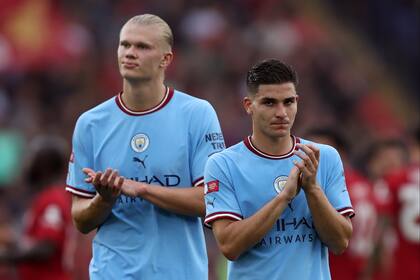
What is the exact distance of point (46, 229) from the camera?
10.6 meters

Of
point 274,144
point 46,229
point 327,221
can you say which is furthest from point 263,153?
point 46,229

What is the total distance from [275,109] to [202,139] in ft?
2.97

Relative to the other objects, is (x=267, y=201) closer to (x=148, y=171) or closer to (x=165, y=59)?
(x=148, y=171)

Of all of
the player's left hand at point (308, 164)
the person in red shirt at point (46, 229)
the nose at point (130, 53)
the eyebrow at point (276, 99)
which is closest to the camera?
the player's left hand at point (308, 164)

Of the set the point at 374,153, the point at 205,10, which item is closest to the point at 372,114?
the point at 205,10

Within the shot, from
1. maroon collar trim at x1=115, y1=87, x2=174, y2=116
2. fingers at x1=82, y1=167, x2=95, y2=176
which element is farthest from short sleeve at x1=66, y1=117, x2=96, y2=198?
fingers at x1=82, y1=167, x2=95, y2=176

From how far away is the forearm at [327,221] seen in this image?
269 inches

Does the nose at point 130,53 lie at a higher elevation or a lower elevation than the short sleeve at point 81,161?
higher

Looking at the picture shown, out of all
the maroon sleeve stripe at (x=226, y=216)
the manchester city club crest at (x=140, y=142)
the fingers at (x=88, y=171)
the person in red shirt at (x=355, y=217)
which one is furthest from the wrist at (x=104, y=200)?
the person in red shirt at (x=355, y=217)

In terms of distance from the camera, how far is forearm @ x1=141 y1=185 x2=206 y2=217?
756cm

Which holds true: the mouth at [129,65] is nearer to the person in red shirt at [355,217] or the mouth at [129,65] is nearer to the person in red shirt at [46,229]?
the person in red shirt at [46,229]

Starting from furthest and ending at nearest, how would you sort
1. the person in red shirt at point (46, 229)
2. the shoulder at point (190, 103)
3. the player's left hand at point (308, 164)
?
the person in red shirt at point (46, 229) < the shoulder at point (190, 103) < the player's left hand at point (308, 164)

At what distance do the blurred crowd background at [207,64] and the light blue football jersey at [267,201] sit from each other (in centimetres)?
1180

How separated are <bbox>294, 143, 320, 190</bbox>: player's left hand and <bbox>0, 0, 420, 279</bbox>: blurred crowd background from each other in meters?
12.2
